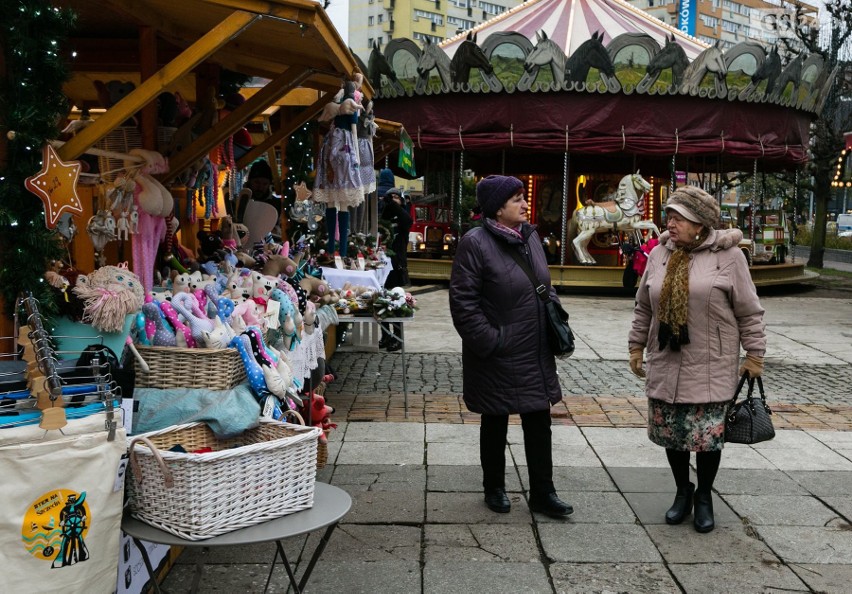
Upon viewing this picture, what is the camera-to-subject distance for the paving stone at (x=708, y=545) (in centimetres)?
438

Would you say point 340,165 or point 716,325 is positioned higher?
point 340,165

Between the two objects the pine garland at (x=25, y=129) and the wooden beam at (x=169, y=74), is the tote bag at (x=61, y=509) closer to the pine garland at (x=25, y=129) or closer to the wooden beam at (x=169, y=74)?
the pine garland at (x=25, y=129)

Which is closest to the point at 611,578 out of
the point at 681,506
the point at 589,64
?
the point at 681,506

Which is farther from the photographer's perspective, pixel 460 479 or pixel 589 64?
pixel 589 64

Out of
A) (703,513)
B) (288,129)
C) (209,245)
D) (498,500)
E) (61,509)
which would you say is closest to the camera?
(61,509)

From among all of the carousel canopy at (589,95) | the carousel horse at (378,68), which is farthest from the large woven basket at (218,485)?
the carousel horse at (378,68)

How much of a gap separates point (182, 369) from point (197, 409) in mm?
249

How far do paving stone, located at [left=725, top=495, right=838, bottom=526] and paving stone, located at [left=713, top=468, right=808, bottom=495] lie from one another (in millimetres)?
91

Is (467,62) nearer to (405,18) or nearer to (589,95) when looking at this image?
(589,95)

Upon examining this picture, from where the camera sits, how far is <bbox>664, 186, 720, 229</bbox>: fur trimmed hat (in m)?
4.60

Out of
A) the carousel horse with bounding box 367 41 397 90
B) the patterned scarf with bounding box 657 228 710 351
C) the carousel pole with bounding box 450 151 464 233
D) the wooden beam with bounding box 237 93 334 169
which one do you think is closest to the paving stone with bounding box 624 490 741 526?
the patterned scarf with bounding box 657 228 710 351

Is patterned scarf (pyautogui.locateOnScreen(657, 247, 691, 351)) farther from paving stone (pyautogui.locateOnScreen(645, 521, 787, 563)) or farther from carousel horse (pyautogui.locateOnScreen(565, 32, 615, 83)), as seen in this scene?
carousel horse (pyautogui.locateOnScreen(565, 32, 615, 83))

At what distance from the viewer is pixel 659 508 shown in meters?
5.10

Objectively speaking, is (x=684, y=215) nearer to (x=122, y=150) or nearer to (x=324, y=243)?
(x=122, y=150)
